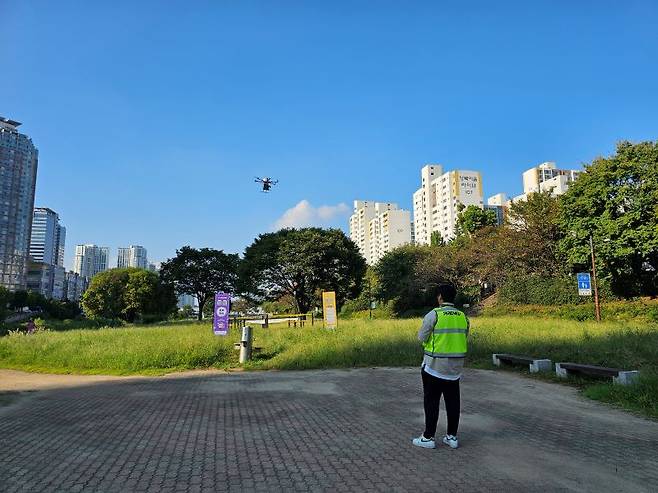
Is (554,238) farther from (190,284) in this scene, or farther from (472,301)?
(190,284)

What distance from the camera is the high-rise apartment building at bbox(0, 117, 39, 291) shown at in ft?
243

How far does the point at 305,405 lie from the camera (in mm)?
7312

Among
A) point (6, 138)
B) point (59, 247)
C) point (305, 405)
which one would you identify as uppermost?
point (6, 138)

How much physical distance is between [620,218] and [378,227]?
10164 centimetres

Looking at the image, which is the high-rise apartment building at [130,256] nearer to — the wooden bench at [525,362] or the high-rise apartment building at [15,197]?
the high-rise apartment building at [15,197]

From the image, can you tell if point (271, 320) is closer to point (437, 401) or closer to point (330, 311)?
point (330, 311)

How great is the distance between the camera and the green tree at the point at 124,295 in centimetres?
5731

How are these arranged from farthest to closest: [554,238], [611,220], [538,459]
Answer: [554,238] < [611,220] < [538,459]

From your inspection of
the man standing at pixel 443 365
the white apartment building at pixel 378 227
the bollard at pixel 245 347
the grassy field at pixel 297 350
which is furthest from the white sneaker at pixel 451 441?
the white apartment building at pixel 378 227

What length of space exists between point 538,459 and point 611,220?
87.5ft

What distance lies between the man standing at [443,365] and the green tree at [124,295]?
55967 millimetres

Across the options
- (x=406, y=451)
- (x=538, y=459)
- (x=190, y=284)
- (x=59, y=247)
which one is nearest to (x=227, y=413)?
(x=406, y=451)

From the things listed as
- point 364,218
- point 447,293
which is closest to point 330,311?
point 447,293

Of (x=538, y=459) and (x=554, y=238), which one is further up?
(x=554, y=238)
